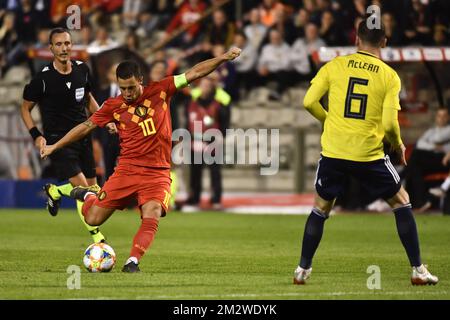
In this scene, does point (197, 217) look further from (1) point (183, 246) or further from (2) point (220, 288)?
(2) point (220, 288)

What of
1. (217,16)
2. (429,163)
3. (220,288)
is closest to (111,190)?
(220,288)

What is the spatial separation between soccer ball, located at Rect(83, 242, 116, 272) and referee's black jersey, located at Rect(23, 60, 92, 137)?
244 cm

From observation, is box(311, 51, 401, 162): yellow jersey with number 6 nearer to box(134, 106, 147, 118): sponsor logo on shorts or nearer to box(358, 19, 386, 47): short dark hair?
box(358, 19, 386, 47): short dark hair

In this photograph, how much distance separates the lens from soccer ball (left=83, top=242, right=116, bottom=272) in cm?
1098

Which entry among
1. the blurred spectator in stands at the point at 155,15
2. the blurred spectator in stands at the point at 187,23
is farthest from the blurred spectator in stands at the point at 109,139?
the blurred spectator in stands at the point at 155,15

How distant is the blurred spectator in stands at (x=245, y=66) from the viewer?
25.0m

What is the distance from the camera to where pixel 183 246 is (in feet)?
47.3

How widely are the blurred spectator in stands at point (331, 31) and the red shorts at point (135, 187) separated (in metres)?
12.1

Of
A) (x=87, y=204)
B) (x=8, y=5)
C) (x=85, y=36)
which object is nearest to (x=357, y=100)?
(x=87, y=204)

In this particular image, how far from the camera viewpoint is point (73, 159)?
13.3 metres

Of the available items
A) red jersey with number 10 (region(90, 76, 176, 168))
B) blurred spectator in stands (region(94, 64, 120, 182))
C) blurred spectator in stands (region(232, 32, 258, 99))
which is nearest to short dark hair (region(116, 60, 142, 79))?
red jersey with number 10 (region(90, 76, 176, 168))

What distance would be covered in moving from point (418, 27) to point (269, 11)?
14.9 feet

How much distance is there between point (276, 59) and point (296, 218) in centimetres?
625

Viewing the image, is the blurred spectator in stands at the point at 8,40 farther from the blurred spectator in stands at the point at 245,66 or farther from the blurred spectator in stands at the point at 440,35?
the blurred spectator in stands at the point at 440,35
